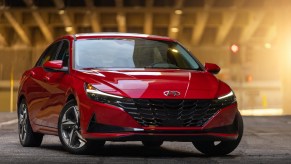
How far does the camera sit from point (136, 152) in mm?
10812

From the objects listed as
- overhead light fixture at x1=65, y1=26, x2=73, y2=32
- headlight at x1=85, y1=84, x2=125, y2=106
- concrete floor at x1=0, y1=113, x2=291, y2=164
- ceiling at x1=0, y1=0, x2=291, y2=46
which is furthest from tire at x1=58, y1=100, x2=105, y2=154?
overhead light fixture at x1=65, y1=26, x2=73, y2=32

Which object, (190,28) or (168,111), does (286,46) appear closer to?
(190,28)

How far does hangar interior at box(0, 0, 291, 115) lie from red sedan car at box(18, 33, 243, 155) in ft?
104

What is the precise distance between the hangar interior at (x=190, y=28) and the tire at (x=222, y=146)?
105ft

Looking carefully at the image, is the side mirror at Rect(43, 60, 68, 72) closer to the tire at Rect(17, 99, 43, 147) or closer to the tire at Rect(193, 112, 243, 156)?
the tire at Rect(17, 99, 43, 147)

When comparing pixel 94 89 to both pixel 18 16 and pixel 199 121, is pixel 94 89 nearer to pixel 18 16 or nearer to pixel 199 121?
pixel 199 121

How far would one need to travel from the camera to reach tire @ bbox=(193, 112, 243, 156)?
33.0ft

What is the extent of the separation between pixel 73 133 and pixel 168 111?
1267 millimetres

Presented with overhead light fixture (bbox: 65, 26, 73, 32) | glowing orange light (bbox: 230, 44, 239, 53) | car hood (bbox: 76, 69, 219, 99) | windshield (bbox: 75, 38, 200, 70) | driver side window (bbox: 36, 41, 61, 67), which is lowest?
overhead light fixture (bbox: 65, 26, 73, 32)

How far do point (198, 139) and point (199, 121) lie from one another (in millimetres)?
201

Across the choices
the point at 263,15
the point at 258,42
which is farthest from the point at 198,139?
the point at 258,42

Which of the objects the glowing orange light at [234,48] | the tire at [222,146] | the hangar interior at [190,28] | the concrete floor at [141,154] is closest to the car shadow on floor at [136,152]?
the concrete floor at [141,154]

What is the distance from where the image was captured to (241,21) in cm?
5269

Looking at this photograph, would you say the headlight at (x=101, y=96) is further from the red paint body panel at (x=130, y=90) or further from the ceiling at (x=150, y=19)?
the ceiling at (x=150, y=19)
